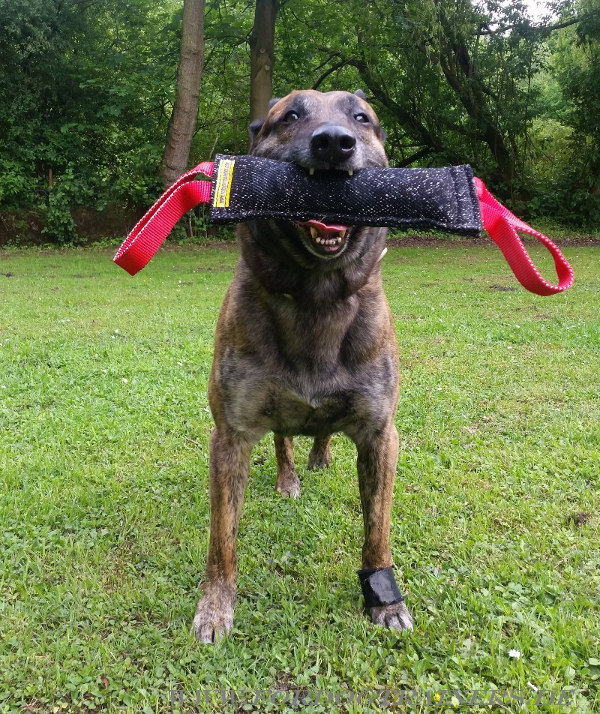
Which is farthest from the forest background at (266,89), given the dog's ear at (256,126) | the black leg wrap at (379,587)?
the black leg wrap at (379,587)

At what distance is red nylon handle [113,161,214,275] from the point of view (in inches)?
91.7

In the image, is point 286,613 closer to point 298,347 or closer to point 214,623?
point 214,623

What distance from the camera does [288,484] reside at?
11.6ft

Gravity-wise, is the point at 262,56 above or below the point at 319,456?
above

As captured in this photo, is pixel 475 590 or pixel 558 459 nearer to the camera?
pixel 475 590

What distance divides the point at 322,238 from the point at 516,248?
0.74m

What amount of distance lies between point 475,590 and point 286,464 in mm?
1343

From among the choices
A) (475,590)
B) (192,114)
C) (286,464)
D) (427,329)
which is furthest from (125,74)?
(475,590)

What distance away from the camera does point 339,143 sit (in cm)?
213

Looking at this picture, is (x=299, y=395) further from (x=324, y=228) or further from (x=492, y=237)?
(x=492, y=237)

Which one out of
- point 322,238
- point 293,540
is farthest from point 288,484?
point 322,238

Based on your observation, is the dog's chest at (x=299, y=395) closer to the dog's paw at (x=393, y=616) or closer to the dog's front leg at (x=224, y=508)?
the dog's front leg at (x=224, y=508)

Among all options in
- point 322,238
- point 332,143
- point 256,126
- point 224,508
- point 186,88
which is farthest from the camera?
point 186,88

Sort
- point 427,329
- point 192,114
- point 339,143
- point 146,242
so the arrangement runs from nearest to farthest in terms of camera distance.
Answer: point 339,143
point 146,242
point 427,329
point 192,114
